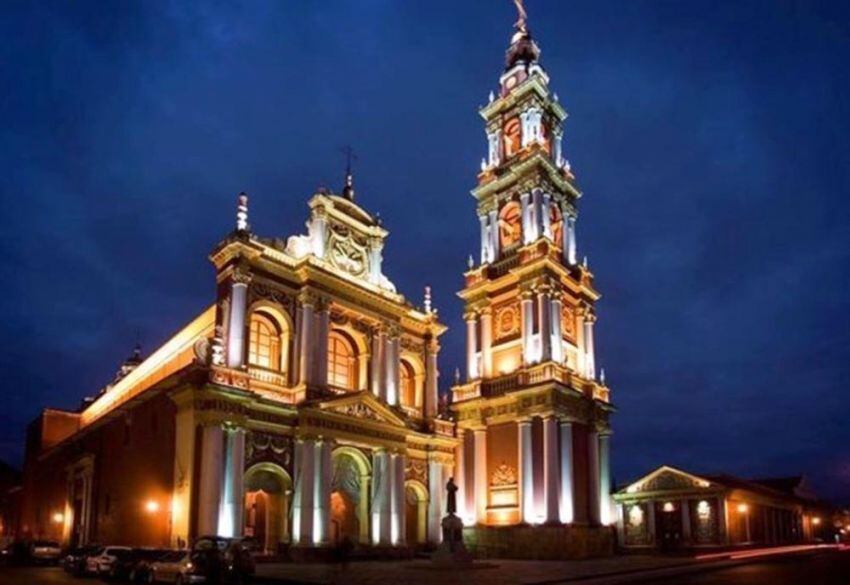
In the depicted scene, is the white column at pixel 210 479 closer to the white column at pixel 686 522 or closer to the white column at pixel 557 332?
the white column at pixel 557 332

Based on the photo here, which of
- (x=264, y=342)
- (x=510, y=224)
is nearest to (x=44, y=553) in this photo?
(x=264, y=342)

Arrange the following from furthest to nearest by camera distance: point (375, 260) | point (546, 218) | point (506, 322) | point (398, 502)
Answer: point (546, 218), point (506, 322), point (375, 260), point (398, 502)

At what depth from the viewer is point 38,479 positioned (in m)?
47.4

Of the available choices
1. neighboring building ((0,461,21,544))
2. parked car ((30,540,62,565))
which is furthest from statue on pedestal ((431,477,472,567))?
neighboring building ((0,461,21,544))

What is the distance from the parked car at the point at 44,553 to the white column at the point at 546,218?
26.6m

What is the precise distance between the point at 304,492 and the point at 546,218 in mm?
19168

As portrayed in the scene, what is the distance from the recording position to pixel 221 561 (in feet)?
60.6

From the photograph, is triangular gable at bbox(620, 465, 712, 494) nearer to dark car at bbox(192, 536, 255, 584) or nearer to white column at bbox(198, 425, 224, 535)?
white column at bbox(198, 425, 224, 535)

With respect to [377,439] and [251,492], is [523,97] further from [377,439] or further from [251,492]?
[251,492]

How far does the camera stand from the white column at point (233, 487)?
2608 centimetres

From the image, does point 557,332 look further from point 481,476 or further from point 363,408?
point 363,408

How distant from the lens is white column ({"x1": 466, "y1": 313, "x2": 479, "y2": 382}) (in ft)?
129

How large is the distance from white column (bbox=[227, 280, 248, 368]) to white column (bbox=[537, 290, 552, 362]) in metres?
14.2

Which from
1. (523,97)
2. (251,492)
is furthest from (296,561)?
(523,97)
